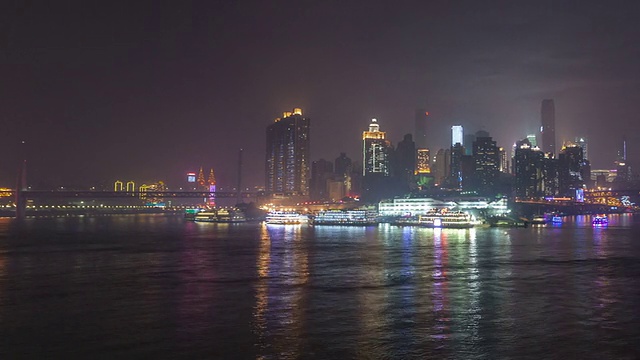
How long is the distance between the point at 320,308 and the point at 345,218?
9889cm

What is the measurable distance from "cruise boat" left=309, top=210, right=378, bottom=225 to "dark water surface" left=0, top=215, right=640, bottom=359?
249 ft

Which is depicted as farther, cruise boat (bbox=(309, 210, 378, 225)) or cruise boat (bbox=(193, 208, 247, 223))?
cruise boat (bbox=(193, 208, 247, 223))

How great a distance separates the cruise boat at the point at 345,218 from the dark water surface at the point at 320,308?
75.9 m

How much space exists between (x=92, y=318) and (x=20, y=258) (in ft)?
88.7

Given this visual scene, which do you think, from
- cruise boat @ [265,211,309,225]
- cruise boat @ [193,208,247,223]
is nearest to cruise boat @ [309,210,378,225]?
cruise boat @ [265,211,309,225]

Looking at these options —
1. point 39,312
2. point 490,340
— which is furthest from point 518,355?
point 39,312

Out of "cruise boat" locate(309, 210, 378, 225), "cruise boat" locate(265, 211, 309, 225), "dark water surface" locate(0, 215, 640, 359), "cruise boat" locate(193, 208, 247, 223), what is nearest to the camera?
"dark water surface" locate(0, 215, 640, 359)

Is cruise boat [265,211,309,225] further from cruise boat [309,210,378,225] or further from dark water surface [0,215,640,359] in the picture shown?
dark water surface [0,215,640,359]

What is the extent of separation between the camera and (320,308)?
23.8 metres

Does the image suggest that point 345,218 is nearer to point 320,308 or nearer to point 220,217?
point 220,217

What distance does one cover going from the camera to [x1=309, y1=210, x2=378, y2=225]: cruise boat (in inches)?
4744

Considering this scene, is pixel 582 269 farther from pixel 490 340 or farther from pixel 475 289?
pixel 490 340

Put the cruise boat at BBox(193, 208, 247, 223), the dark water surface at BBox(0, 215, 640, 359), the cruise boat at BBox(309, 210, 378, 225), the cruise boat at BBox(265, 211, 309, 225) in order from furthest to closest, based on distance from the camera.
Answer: the cruise boat at BBox(193, 208, 247, 223) → the cruise boat at BBox(265, 211, 309, 225) → the cruise boat at BBox(309, 210, 378, 225) → the dark water surface at BBox(0, 215, 640, 359)

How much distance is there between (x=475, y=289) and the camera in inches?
1139
